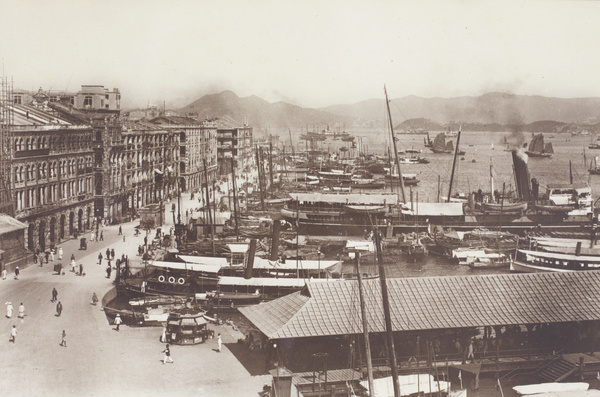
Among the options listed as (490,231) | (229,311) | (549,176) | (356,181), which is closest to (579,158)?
(549,176)

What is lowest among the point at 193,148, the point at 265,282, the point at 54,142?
the point at 265,282

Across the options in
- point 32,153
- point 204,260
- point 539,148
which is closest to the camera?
point 204,260

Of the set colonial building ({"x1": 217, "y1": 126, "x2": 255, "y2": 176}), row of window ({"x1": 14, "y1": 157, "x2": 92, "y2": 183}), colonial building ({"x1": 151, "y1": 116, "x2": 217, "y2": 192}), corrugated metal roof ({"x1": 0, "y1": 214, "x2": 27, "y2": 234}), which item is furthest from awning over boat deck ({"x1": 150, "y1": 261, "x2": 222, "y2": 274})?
colonial building ({"x1": 217, "y1": 126, "x2": 255, "y2": 176})

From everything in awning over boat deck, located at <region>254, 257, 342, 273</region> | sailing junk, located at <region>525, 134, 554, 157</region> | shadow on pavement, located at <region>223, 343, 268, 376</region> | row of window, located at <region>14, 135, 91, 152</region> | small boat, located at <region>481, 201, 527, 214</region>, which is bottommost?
shadow on pavement, located at <region>223, 343, 268, 376</region>

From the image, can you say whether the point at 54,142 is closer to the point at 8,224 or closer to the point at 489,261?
the point at 8,224

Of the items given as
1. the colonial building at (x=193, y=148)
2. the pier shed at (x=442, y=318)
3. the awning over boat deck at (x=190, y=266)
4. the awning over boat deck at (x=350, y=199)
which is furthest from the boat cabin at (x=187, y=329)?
the colonial building at (x=193, y=148)

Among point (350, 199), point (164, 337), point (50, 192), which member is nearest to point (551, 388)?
point (164, 337)

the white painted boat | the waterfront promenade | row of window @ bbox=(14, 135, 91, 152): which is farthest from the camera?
row of window @ bbox=(14, 135, 91, 152)

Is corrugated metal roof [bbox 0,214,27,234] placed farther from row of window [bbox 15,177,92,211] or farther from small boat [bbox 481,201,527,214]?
small boat [bbox 481,201,527,214]
